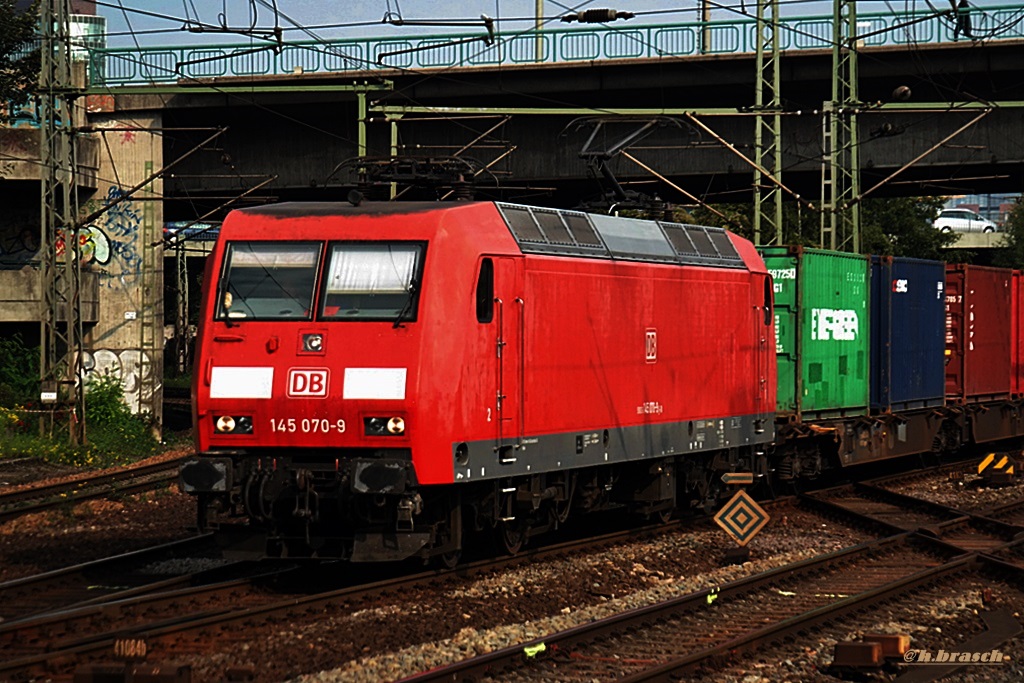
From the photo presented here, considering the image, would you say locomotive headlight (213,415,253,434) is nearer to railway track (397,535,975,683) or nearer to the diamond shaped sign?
railway track (397,535,975,683)

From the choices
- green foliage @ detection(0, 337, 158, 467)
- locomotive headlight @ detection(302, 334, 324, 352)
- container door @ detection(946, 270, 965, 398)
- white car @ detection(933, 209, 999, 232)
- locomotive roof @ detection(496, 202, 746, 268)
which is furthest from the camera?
white car @ detection(933, 209, 999, 232)

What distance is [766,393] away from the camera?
1900 centimetres

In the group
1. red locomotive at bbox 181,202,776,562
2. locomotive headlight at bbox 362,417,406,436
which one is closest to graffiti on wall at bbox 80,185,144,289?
red locomotive at bbox 181,202,776,562

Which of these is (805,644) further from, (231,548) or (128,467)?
(128,467)

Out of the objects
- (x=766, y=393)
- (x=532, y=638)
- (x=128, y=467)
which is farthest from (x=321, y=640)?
(x=128, y=467)

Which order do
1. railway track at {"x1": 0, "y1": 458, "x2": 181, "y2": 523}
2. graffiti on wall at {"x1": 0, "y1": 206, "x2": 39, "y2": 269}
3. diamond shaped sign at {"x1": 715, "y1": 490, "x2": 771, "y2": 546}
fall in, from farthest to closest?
graffiti on wall at {"x1": 0, "y1": 206, "x2": 39, "y2": 269} < railway track at {"x1": 0, "y1": 458, "x2": 181, "y2": 523} < diamond shaped sign at {"x1": 715, "y1": 490, "x2": 771, "y2": 546}

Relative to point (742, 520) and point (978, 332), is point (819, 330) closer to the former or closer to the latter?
point (742, 520)

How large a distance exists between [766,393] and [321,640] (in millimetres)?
9435

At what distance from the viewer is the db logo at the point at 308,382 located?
12500mm

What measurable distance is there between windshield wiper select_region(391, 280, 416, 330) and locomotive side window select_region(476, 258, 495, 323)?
2.17 feet

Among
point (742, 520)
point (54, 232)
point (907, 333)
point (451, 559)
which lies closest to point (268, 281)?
point (451, 559)

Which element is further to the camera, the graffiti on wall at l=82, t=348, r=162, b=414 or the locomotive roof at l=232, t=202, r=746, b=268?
the graffiti on wall at l=82, t=348, r=162, b=414

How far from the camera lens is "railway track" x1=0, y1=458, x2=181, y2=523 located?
19052 mm

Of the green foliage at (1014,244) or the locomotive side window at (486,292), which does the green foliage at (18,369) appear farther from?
the green foliage at (1014,244)
